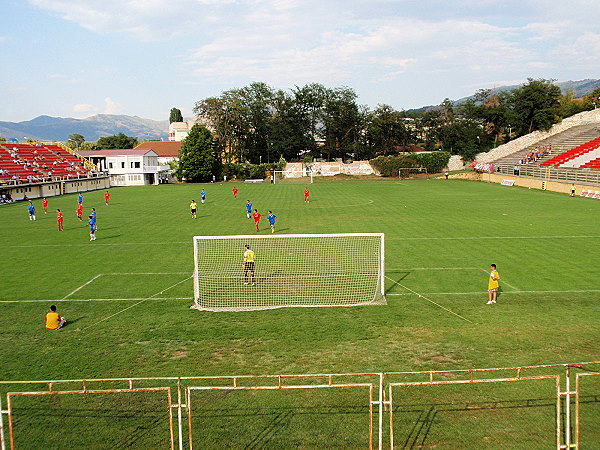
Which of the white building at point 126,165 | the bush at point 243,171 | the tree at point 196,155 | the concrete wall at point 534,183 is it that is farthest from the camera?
the bush at point 243,171

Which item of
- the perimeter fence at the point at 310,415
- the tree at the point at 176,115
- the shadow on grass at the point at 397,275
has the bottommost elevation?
the perimeter fence at the point at 310,415

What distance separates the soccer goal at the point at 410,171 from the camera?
79.9m

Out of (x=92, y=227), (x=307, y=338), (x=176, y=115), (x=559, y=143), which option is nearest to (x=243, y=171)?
Result: (x=559, y=143)

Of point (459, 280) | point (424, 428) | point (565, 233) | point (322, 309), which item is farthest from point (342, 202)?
point (424, 428)

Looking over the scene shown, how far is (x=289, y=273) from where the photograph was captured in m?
20.6

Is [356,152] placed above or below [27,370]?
above

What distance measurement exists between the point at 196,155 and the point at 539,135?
5355 centimetres

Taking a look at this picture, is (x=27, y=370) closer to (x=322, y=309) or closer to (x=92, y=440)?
(x=92, y=440)

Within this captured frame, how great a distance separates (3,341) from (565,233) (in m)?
27.2

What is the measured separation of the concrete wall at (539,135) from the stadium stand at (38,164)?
62146mm

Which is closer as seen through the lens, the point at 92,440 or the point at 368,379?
the point at 92,440

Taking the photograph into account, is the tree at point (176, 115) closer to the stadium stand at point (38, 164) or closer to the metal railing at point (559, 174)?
the stadium stand at point (38, 164)

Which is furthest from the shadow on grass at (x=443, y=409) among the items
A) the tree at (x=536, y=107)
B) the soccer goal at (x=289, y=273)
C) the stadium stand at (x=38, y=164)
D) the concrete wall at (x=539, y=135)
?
the tree at (x=536, y=107)

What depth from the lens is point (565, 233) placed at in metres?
28.2
